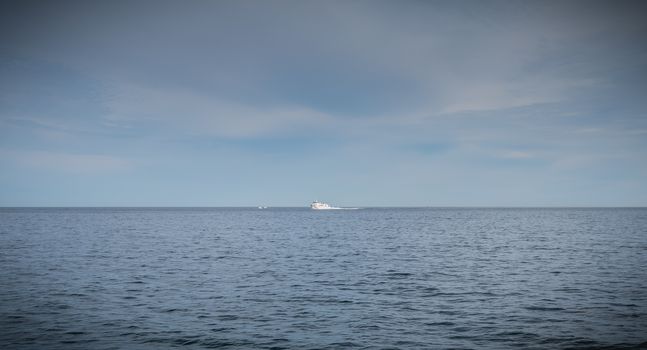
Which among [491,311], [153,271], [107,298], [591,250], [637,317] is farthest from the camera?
[591,250]

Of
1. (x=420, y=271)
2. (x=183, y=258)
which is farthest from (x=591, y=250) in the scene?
(x=183, y=258)

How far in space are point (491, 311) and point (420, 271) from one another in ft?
52.9

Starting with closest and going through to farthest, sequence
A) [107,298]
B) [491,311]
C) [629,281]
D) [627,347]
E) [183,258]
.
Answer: [627,347]
[491,311]
[107,298]
[629,281]
[183,258]

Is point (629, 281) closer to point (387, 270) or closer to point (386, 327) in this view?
point (387, 270)

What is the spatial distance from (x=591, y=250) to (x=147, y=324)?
62.0 meters

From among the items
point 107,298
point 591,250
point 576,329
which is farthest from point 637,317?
point 591,250

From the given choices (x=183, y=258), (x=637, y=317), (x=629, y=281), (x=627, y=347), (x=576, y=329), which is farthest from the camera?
(x=183, y=258)

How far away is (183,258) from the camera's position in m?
53.7

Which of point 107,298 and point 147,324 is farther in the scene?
point 107,298

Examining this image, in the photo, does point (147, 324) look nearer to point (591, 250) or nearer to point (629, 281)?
point (629, 281)

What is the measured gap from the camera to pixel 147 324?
2408 cm

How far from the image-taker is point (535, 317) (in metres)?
25.7

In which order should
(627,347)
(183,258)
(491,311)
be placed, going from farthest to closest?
(183,258) → (491,311) → (627,347)

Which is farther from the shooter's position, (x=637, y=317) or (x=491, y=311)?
(x=491, y=311)
